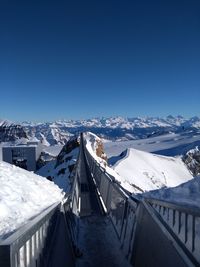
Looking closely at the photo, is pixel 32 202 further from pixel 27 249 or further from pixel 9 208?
pixel 27 249

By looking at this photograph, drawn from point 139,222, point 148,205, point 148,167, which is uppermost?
point 148,205

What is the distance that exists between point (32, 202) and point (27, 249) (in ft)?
10.3

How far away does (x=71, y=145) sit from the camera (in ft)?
166

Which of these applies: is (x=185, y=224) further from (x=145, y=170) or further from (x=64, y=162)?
(x=145, y=170)

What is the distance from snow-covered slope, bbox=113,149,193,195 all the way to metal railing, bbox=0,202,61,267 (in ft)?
94.4

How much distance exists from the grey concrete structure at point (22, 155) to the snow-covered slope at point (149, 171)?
17681mm

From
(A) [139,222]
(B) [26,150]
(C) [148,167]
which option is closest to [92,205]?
(A) [139,222]

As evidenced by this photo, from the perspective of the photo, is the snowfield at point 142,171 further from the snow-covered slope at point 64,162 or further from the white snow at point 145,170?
the snow-covered slope at point 64,162

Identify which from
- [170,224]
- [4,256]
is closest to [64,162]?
[170,224]

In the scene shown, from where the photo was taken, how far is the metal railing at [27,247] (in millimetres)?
3469

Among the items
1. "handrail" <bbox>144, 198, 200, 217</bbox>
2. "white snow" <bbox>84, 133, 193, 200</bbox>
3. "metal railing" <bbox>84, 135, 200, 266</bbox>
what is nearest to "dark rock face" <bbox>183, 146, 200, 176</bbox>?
"white snow" <bbox>84, 133, 193, 200</bbox>

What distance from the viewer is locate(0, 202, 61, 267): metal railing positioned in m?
3.47

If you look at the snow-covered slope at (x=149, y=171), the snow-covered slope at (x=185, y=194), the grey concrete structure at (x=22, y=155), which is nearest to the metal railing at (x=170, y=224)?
the snow-covered slope at (x=185, y=194)

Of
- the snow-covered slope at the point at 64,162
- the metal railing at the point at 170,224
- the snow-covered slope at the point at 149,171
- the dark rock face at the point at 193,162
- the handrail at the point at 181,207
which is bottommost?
the dark rock face at the point at 193,162
